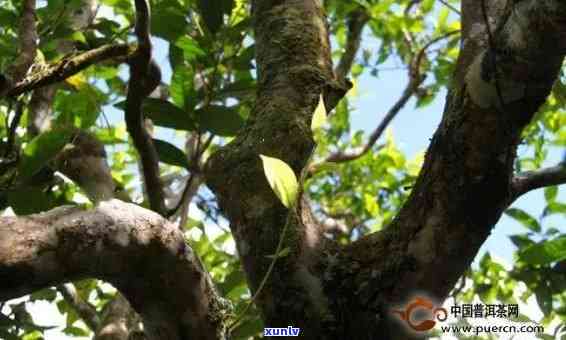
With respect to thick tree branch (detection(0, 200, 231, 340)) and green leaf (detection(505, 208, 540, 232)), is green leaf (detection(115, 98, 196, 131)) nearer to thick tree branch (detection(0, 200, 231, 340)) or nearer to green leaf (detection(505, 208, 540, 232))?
thick tree branch (detection(0, 200, 231, 340))

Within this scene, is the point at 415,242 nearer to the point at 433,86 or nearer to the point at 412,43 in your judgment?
the point at 433,86

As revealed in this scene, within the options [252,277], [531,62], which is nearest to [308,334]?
[252,277]

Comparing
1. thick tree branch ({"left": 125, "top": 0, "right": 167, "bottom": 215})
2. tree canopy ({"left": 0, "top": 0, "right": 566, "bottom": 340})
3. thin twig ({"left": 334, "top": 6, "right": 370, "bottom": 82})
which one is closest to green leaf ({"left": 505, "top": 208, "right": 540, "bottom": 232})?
tree canopy ({"left": 0, "top": 0, "right": 566, "bottom": 340})

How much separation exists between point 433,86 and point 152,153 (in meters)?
2.10

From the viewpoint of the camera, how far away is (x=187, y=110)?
1.43m

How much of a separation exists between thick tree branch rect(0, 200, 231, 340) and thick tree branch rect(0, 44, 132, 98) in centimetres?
25

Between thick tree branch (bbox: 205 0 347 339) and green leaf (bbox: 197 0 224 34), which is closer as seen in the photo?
thick tree branch (bbox: 205 0 347 339)

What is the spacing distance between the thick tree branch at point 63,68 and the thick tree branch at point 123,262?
249 millimetres

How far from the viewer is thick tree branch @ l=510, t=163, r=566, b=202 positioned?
3.47ft

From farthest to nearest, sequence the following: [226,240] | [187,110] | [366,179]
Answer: [366,179] < [226,240] < [187,110]

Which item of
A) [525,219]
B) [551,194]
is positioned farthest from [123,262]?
[551,194]

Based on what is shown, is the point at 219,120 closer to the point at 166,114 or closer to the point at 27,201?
the point at 166,114

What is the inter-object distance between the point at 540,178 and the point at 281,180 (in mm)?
486

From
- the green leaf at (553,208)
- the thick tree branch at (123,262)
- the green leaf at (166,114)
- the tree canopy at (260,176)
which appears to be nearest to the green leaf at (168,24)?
the tree canopy at (260,176)
